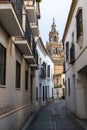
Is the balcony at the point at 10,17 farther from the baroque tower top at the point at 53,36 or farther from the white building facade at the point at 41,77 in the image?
the baroque tower top at the point at 53,36

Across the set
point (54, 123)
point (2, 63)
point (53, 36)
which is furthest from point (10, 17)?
point (53, 36)

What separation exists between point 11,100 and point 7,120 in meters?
1.34

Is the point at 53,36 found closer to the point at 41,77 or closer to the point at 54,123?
the point at 41,77

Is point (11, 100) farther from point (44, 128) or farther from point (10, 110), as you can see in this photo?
point (44, 128)

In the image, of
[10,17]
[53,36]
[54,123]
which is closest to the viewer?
[10,17]

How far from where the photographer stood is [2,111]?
905 centimetres

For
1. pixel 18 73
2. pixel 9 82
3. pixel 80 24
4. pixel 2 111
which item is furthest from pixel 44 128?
pixel 80 24

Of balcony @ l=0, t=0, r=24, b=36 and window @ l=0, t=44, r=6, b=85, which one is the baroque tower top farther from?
window @ l=0, t=44, r=6, b=85

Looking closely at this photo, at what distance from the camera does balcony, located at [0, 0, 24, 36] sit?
765 cm

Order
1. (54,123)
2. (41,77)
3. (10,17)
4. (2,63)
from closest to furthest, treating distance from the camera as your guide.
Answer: (10,17) → (2,63) → (54,123) → (41,77)

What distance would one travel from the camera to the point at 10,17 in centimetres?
845

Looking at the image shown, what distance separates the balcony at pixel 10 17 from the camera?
301 inches

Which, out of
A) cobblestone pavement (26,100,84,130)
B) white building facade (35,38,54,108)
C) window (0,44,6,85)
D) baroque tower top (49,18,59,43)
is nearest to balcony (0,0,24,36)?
window (0,44,6,85)

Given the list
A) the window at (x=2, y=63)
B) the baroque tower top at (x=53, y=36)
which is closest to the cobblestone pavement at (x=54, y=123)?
the window at (x=2, y=63)
